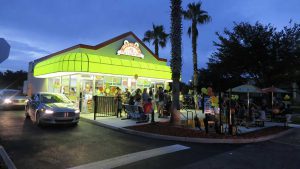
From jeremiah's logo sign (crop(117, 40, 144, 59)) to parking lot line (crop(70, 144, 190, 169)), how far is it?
1385 centimetres

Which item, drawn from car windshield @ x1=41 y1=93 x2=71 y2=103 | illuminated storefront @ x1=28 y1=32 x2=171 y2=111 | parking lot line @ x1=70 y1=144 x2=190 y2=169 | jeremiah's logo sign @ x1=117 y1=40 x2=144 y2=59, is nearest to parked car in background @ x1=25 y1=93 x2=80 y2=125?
car windshield @ x1=41 y1=93 x2=71 y2=103

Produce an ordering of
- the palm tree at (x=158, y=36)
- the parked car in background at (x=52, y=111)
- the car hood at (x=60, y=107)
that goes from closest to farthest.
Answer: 1. the parked car in background at (x=52, y=111)
2. the car hood at (x=60, y=107)
3. the palm tree at (x=158, y=36)

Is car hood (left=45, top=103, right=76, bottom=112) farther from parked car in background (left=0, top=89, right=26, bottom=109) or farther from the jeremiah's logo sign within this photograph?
the jeremiah's logo sign

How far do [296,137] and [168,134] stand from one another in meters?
6.00

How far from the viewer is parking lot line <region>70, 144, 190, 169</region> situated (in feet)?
20.0

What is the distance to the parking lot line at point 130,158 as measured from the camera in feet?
20.0

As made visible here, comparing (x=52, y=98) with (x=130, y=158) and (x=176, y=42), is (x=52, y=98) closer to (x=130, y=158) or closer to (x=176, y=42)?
(x=176, y=42)

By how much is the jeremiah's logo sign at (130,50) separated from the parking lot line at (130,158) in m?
13.9

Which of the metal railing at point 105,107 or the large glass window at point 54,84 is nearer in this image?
the metal railing at point 105,107

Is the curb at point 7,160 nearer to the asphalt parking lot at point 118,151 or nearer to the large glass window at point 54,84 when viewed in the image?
the asphalt parking lot at point 118,151

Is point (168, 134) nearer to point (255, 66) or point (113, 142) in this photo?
point (113, 142)

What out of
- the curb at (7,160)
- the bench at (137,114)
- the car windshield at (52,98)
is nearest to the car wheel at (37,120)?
the car windshield at (52,98)

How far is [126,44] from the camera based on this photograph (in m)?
A: 21.2

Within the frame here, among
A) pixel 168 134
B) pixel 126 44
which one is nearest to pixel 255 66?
pixel 126 44
